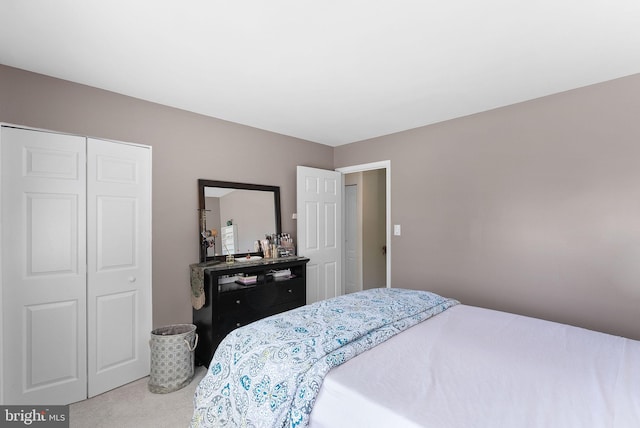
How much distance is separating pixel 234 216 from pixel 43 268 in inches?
61.4

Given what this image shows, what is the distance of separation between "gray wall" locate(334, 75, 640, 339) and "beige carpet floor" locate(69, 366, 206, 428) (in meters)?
2.47

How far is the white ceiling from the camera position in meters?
1.58

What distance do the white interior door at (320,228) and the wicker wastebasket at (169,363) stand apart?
1625 millimetres

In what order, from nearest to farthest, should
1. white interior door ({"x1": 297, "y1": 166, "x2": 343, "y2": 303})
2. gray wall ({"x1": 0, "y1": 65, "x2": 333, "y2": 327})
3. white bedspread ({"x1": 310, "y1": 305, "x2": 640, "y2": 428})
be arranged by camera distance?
white bedspread ({"x1": 310, "y1": 305, "x2": 640, "y2": 428}) < gray wall ({"x1": 0, "y1": 65, "x2": 333, "y2": 327}) < white interior door ({"x1": 297, "y1": 166, "x2": 343, "y2": 303})

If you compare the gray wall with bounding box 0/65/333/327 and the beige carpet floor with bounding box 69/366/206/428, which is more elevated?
the gray wall with bounding box 0/65/333/327

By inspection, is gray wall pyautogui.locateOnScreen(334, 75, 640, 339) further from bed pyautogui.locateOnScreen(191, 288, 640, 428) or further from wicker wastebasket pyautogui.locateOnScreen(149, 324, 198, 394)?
wicker wastebasket pyautogui.locateOnScreen(149, 324, 198, 394)

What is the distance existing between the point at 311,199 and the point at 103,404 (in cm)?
273

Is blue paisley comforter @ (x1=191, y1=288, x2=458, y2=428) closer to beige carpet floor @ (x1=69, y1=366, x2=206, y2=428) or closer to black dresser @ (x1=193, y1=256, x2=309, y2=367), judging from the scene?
beige carpet floor @ (x1=69, y1=366, x2=206, y2=428)

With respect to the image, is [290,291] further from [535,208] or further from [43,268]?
[535,208]

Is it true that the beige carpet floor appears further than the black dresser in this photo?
No

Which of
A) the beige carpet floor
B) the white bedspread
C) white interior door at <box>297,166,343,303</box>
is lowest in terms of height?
the beige carpet floor

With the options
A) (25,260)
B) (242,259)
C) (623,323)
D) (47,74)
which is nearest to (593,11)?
(623,323)

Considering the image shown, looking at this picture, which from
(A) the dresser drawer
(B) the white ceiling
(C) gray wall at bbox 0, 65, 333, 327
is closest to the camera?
(B) the white ceiling

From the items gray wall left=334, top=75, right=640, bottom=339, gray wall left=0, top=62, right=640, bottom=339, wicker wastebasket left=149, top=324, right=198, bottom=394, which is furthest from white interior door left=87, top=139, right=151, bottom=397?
gray wall left=334, top=75, right=640, bottom=339
